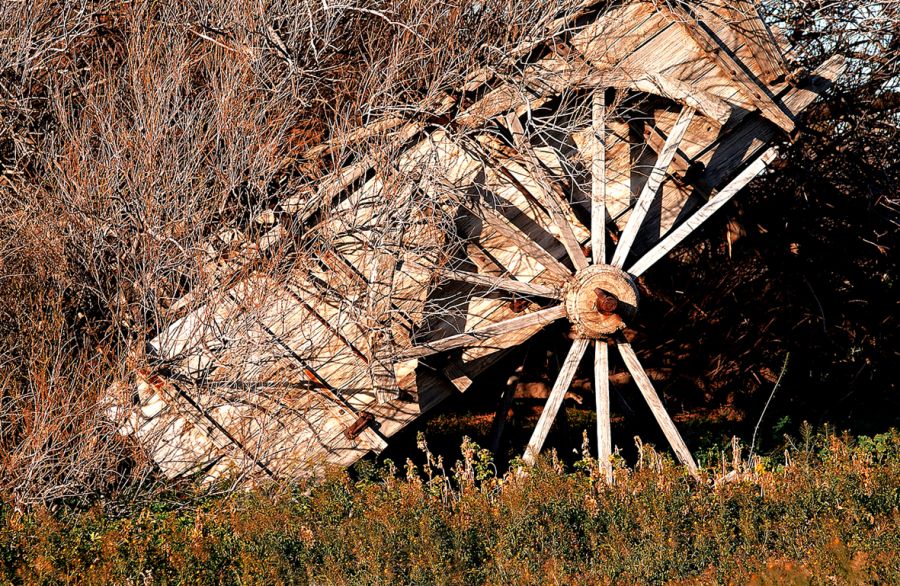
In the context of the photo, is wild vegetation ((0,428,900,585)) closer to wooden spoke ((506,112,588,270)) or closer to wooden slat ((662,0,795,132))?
wooden spoke ((506,112,588,270))

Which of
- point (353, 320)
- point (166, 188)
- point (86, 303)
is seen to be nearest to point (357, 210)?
point (353, 320)

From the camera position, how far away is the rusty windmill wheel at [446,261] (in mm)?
6480

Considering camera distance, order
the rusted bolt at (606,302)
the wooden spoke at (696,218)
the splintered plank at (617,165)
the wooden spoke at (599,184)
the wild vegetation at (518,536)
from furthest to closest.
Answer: the splintered plank at (617,165)
the wooden spoke at (696,218)
the wooden spoke at (599,184)
the rusted bolt at (606,302)
the wild vegetation at (518,536)

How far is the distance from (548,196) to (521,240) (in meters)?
0.37

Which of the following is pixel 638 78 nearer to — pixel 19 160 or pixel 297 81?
pixel 297 81


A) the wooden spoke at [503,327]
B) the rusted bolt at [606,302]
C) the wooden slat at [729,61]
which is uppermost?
the wooden slat at [729,61]

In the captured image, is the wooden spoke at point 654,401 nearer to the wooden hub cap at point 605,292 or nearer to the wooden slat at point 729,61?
the wooden hub cap at point 605,292

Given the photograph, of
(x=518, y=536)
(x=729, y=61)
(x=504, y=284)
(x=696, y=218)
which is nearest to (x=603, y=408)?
(x=504, y=284)

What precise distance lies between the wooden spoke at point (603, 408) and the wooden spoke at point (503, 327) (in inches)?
16.0

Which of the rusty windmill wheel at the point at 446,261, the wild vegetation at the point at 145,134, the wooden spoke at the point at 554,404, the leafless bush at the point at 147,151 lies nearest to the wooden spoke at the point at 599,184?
the rusty windmill wheel at the point at 446,261

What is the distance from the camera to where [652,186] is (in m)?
6.49

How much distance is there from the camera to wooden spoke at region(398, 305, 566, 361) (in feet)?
21.1

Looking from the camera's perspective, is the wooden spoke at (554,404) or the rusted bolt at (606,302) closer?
the rusted bolt at (606,302)

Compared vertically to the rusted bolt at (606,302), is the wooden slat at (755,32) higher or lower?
higher
